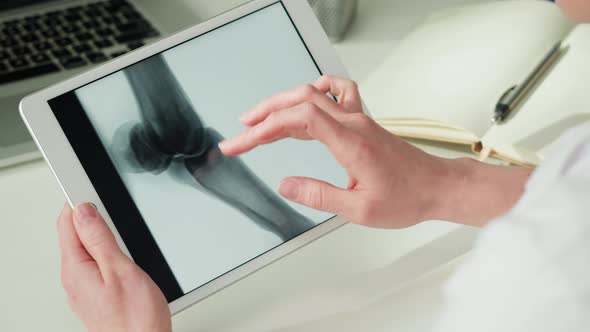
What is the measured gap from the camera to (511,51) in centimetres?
85

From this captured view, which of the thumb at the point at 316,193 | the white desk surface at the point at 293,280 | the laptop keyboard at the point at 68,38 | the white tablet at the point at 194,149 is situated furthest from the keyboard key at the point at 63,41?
the thumb at the point at 316,193

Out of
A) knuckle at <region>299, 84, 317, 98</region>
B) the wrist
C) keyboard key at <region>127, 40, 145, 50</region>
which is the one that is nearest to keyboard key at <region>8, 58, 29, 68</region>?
keyboard key at <region>127, 40, 145, 50</region>

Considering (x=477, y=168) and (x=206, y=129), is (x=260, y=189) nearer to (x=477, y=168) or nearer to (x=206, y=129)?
(x=206, y=129)

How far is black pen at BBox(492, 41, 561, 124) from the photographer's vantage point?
0.78 metres

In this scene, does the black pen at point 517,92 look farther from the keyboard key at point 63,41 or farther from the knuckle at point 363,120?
the keyboard key at point 63,41

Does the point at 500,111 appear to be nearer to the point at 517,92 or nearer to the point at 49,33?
the point at 517,92

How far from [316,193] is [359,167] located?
0.04m

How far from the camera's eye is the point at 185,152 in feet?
1.99

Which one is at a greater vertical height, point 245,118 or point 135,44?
point 135,44

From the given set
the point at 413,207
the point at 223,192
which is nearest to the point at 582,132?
the point at 413,207

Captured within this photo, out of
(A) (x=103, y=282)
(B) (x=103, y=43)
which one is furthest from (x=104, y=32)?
Answer: (A) (x=103, y=282)

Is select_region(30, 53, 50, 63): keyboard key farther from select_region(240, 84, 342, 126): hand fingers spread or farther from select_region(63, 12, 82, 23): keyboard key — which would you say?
select_region(240, 84, 342, 126): hand fingers spread

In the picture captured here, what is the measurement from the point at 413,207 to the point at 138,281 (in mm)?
217

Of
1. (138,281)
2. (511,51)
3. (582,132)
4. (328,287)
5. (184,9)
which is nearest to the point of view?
(582,132)
